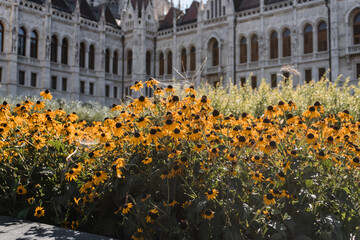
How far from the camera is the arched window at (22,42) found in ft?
102

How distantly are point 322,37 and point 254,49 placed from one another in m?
6.03

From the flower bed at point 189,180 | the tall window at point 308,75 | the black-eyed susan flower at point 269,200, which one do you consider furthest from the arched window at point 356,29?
the black-eyed susan flower at point 269,200

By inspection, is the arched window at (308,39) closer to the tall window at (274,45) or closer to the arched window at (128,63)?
the tall window at (274,45)

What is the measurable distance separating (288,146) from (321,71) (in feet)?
91.7

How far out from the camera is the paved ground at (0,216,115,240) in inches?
108

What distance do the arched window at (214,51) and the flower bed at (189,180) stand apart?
31.4 meters

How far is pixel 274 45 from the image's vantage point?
31594 millimetres

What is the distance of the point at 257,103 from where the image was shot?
10305mm

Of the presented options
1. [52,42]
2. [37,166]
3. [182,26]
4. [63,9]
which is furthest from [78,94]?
[37,166]

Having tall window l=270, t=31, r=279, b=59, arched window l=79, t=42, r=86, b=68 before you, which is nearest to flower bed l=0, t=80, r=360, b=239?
tall window l=270, t=31, r=279, b=59

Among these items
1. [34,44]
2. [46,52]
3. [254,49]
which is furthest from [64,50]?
[254,49]

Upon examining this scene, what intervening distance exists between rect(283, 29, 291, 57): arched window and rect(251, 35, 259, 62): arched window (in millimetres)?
2483

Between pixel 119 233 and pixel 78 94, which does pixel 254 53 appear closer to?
pixel 78 94

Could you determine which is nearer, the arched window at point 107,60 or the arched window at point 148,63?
the arched window at point 107,60
